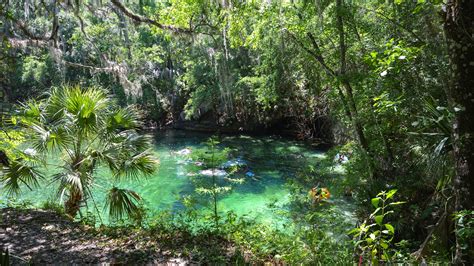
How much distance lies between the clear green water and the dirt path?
984mm

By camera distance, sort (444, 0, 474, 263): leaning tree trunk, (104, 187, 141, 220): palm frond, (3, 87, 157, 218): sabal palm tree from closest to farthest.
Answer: (444, 0, 474, 263): leaning tree trunk
(104, 187, 141, 220): palm frond
(3, 87, 157, 218): sabal palm tree

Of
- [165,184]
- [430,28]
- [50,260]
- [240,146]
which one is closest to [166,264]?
→ [50,260]

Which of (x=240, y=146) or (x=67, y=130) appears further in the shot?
(x=240, y=146)

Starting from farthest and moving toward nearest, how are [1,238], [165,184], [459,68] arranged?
[165,184] → [1,238] → [459,68]

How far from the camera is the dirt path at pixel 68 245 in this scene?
388 cm

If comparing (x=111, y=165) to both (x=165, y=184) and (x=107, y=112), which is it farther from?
(x=165, y=184)

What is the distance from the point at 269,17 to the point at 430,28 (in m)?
3.69

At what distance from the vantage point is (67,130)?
18.2 ft

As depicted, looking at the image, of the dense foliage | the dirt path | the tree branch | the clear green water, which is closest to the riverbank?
the dirt path

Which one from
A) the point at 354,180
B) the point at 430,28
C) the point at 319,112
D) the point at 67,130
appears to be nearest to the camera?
the point at 67,130

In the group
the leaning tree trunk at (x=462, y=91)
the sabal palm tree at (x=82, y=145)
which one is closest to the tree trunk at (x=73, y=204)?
the sabal palm tree at (x=82, y=145)

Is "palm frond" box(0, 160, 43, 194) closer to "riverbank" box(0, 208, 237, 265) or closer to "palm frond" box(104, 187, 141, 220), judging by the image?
"riverbank" box(0, 208, 237, 265)

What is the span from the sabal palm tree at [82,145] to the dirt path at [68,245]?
1.79 feet

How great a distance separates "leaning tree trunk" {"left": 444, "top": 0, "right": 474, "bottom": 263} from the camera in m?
2.61
